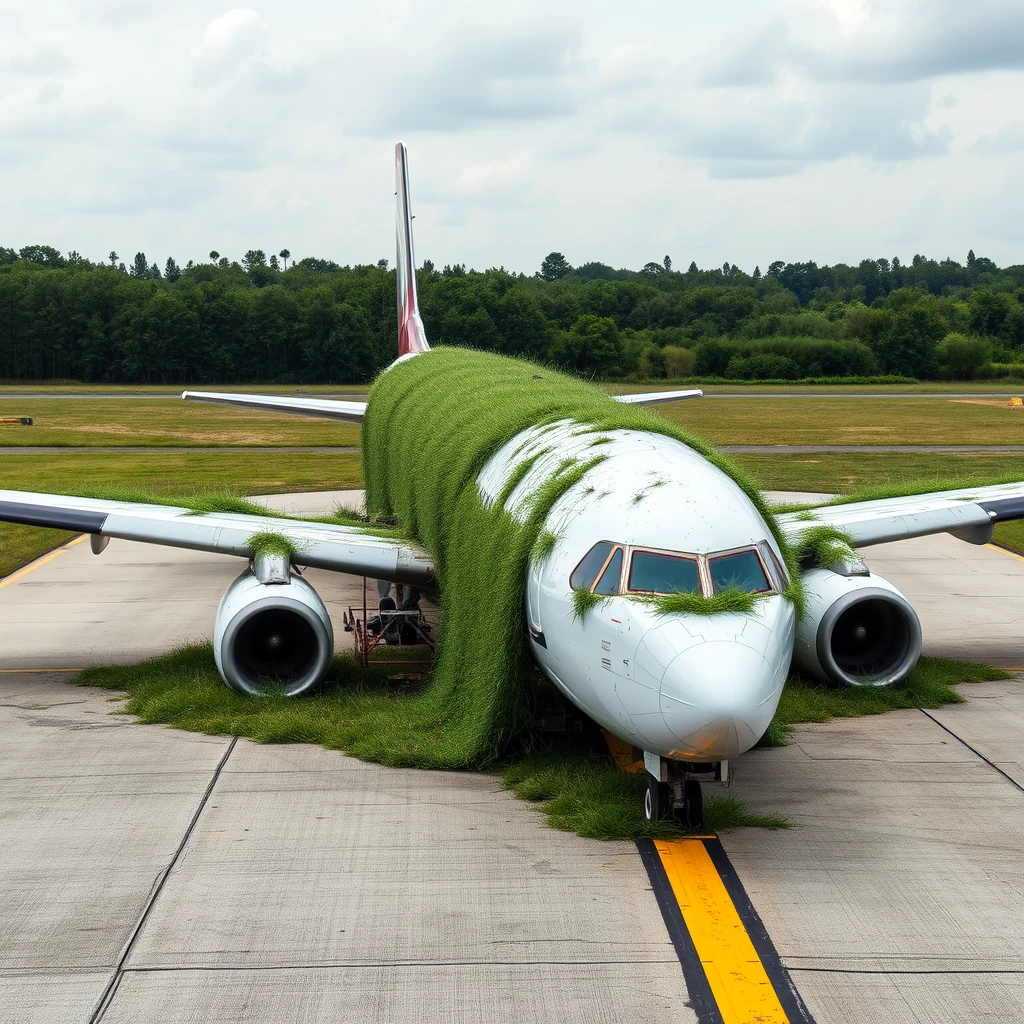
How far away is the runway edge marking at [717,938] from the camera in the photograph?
8641mm

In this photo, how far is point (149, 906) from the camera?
33.9 feet

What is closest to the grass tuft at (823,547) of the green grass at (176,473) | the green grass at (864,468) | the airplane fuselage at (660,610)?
the airplane fuselage at (660,610)

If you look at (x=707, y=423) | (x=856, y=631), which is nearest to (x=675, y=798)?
(x=856, y=631)

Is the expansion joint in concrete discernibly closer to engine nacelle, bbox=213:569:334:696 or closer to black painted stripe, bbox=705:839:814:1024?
engine nacelle, bbox=213:569:334:696

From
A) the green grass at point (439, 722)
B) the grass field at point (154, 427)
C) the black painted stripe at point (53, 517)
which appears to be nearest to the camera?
the green grass at point (439, 722)

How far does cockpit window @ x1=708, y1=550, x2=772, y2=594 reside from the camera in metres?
11.1

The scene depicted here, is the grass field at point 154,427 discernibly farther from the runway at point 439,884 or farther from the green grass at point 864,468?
the runway at point 439,884

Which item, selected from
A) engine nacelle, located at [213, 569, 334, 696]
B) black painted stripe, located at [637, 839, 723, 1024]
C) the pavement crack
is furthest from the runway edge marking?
engine nacelle, located at [213, 569, 334, 696]

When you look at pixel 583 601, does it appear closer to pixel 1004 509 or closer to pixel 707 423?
pixel 1004 509

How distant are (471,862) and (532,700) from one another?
8.83 ft

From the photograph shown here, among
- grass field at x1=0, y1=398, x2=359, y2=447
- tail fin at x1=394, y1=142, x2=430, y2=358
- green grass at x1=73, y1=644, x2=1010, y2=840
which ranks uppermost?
tail fin at x1=394, y1=142, x2=430, y2=358

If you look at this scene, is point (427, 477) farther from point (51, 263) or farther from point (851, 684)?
point (51, 263)

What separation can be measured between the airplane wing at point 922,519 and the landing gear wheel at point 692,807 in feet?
22.9

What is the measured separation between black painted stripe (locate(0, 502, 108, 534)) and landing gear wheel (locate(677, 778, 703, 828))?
32.1ft
